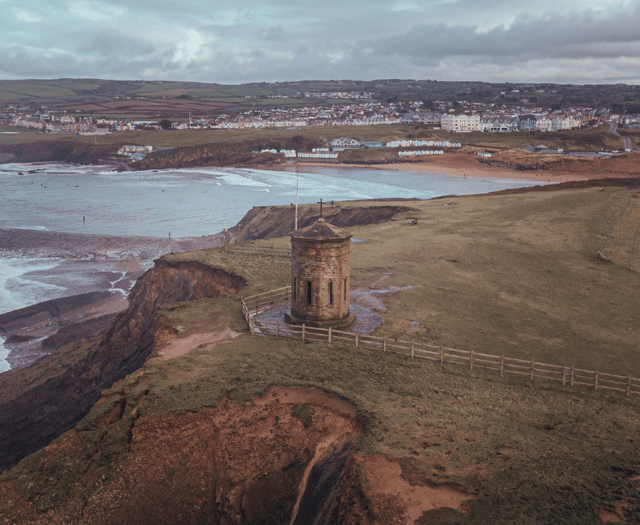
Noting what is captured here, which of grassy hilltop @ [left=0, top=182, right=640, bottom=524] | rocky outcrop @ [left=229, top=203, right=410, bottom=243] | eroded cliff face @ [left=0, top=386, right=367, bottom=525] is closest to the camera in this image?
grassy hilltop @ [left=0, top=182, right=640, bottom=524]

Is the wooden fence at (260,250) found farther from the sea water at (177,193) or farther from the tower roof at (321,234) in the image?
the sea water at (177,193)

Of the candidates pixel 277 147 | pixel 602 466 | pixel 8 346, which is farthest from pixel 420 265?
pixel 277 147

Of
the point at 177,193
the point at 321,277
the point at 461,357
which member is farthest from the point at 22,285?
the point at 177,193

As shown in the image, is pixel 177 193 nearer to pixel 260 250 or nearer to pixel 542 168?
pixel 260 250

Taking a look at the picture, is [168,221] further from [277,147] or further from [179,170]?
[277,147]

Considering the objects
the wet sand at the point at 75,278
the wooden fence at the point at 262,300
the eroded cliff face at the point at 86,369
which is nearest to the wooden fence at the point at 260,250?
the eroded cliff face at the point at 86,369

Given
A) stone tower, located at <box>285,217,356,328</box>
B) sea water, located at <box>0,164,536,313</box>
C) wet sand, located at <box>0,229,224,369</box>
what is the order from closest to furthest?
stone tower, located at <box>285,217,356,328</box>, wet sand, located at <box>0,229,224,369</box>, sea water, located at <box>0,164,536,313</box>

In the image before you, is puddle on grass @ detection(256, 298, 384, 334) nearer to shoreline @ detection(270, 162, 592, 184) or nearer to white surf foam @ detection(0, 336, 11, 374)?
white surf foam @ detection(0, 336, 11, 374)

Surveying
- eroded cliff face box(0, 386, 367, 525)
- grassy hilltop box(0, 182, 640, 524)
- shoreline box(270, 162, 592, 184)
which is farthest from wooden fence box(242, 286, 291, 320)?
shoreline box(270, 162, 592, 184)
